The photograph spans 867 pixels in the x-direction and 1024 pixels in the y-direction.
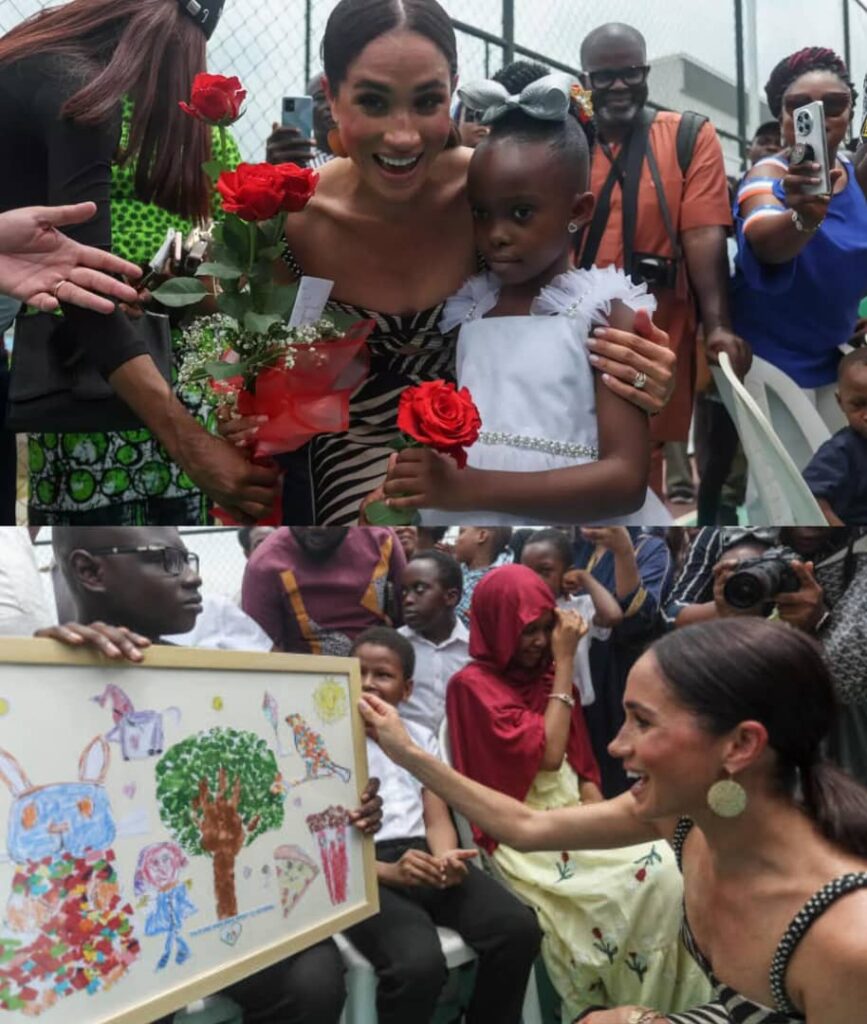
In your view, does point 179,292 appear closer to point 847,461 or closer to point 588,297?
point 588,297

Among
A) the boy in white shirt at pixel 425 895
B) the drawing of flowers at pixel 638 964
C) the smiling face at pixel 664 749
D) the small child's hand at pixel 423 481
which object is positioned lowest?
the drawing of flowers at pixel 638 964

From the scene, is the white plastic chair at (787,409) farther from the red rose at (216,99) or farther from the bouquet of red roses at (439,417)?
the red rose at (216,99)

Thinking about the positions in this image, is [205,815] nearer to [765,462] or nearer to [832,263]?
[765,462]

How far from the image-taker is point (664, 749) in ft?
6.53

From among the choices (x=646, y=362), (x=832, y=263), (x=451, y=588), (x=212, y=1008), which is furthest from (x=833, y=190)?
(x=212, y=1008)

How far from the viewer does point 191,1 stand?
2500 millimetres

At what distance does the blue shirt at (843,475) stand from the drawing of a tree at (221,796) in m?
1.31

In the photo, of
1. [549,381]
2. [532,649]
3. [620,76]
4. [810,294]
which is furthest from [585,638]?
[620,76]

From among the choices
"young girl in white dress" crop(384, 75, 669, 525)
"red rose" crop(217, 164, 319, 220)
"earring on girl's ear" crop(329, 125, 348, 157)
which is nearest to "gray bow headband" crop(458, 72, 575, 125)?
"young girl in white dress" crop(384, 75, 669, 525)

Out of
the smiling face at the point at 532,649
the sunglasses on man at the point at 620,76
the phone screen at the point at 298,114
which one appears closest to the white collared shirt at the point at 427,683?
the smiling face at the point at 532,649

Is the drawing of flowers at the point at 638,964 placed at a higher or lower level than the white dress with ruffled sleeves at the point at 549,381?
lower

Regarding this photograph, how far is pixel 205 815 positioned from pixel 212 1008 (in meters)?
0.25

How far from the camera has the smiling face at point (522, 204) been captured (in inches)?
93.2

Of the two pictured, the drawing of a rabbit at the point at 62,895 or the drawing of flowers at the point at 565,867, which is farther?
the drawing of flowers at the point at 565,867
